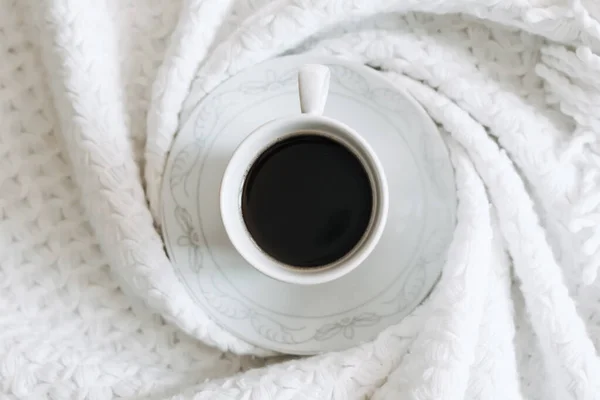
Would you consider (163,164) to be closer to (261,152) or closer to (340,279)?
(261,152)

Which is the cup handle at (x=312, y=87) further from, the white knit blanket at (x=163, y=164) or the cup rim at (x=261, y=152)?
the white knit blanket at (x=163, y=164)

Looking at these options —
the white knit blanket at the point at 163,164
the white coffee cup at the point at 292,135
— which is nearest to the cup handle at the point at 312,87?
the white coffee cup at the point at 292,135

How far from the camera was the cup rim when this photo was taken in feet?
2.06

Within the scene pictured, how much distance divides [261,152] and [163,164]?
0.39ft

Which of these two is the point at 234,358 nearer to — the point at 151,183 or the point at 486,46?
the point at 151,183

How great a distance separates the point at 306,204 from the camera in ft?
2.34

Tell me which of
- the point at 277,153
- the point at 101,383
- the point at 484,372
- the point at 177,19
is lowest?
the point at 101,383

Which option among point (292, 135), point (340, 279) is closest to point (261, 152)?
point (292, 135)

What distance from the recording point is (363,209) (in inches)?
27.4

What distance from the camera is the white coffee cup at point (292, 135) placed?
0.62 m

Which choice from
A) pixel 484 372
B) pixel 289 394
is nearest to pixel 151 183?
pixel 289 394

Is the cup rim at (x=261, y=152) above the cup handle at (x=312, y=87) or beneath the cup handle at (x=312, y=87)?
beneath

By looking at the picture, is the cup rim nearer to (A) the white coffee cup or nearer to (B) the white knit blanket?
(A) the white coffee cup

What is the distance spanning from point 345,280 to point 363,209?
0.08 metres
